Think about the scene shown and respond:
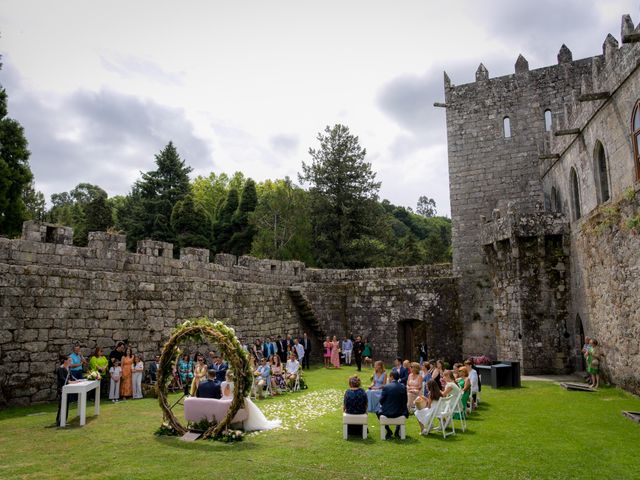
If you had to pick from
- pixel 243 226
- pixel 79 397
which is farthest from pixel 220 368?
pixel 243 226

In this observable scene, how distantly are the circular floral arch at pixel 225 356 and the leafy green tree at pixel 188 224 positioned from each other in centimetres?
2872

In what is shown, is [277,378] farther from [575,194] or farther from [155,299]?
[575,194]

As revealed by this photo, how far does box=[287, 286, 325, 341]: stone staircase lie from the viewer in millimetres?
21703

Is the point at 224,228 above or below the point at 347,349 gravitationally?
above

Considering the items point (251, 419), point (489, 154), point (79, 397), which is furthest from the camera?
point (489, 154)

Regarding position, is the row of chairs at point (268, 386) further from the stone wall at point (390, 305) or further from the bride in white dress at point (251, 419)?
the stone wall at point (390, 305)

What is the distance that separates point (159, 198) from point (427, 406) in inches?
1454

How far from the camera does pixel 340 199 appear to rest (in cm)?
3359

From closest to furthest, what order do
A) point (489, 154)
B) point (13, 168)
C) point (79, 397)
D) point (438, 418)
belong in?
1. point (438, 418)
2. point (79, 397)
3. point (489, 154)
4. point (13, 168)

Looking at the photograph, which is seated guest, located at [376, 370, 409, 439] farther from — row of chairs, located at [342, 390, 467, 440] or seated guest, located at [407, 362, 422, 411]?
seated guest, located at [407, 362, 422, 411]

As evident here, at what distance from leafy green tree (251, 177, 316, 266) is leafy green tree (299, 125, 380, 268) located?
112cm

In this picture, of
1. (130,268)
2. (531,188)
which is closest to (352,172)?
(531,188)

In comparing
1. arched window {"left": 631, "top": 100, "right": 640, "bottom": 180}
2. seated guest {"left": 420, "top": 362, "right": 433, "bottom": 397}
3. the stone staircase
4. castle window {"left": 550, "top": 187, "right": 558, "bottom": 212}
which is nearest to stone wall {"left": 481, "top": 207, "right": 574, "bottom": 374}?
castle window {"left": 550, "top": 187, "right": 558, "bottom": 212}

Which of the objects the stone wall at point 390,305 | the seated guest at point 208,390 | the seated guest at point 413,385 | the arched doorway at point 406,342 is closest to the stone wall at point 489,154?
the stone wall at point 390,305
